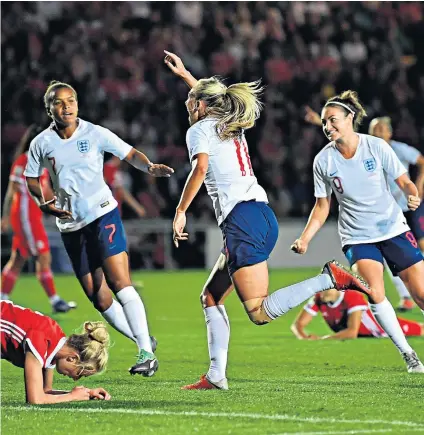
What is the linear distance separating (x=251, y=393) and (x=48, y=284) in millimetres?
7507

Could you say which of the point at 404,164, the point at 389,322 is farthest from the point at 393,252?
the point at 404,164

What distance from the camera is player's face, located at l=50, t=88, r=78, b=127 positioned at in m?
9.21

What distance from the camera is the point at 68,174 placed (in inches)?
367

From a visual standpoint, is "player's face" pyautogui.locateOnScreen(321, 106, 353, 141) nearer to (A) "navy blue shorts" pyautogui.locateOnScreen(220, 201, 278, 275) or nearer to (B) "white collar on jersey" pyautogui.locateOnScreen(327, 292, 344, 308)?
(A) "navy blue shorts" pyautogui.locateOnScreen(220, 201, 278, 275)

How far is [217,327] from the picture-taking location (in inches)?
327

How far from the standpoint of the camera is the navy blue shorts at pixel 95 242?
919cm

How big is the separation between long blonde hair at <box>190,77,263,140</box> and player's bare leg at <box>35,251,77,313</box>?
7.37m

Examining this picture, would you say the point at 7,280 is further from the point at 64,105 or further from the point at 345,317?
the point at 64,105

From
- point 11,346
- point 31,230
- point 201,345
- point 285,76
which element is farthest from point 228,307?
point 285,76

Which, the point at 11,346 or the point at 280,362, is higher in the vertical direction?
the point at 11,346

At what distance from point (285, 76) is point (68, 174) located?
16101 mm

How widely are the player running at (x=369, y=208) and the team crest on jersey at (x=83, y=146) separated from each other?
1820 millimetres

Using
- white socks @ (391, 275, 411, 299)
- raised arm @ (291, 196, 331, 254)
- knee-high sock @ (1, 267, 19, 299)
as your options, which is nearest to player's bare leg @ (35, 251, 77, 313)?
knee-high sock @ (1, 267, 19, 299)

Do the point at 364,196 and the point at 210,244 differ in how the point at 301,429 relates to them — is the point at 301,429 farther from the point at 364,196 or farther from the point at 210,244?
the point at 210,244
